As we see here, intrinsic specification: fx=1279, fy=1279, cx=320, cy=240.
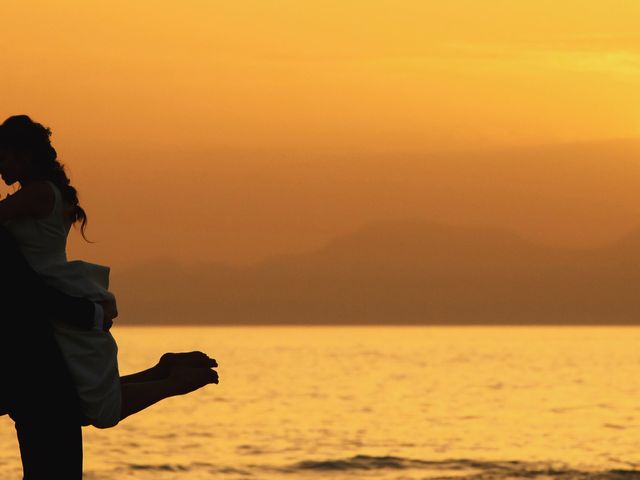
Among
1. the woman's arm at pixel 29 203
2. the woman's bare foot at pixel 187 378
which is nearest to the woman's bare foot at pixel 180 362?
the woman's bare foot at pixel 187 378

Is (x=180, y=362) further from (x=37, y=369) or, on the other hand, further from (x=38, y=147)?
(x=38, y=147)

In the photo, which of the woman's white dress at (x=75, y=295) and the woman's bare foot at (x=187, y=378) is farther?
the woman's bare foot at (x=187, y=378)

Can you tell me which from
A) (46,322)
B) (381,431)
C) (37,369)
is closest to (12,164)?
(46,322)

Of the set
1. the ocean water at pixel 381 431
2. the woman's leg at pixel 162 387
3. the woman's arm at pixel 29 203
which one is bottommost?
the ocean water at pixel 381 431

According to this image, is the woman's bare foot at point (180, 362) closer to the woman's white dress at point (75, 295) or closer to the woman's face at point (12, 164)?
the woman's white dress at point (75, 295)

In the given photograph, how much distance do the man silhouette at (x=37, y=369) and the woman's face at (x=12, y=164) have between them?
1.10 feet

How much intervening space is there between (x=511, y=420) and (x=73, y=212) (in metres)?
50.5

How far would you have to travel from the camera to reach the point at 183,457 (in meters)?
39.4

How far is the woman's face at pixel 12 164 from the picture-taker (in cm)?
633

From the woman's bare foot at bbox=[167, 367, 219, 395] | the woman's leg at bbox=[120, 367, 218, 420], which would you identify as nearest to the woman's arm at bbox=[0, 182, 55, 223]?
the woman's leg at bbox=[120, 367, 218, 420]

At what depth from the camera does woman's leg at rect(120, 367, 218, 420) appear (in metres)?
6.53

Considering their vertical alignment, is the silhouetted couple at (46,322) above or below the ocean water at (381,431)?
above

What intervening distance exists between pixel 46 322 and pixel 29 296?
0.54 feet

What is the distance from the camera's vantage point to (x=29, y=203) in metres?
6.20
